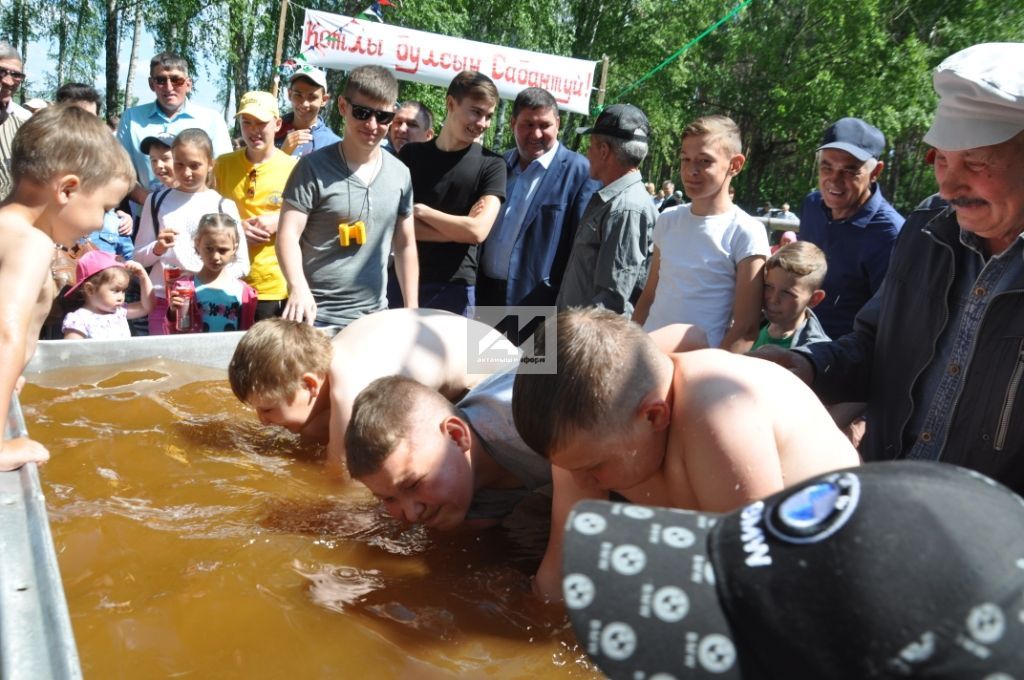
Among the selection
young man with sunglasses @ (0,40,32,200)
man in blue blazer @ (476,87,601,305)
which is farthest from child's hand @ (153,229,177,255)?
man in blue blazer @ (476,87,601,305)

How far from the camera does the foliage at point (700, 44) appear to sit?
78.3 ft

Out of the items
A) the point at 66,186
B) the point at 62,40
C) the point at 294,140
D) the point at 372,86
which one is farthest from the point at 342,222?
the point at 62,40

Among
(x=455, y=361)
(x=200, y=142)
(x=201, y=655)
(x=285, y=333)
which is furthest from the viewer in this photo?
(x=200, y=142)

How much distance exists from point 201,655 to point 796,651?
147cm

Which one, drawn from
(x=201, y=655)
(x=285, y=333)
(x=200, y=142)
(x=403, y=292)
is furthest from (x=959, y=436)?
(x=200, y=142)

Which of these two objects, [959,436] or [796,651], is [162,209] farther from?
[796,651]

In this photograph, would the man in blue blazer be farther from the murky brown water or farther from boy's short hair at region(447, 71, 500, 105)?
the murky brown water

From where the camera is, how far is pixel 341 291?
14.1 feet

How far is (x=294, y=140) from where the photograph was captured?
5.68 meters

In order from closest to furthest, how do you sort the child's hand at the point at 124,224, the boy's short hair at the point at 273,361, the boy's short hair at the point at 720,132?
the boy's short hair at the point at 273,361
the boy's short hair at the point at 720,132
the child's hand at the point at 124,224

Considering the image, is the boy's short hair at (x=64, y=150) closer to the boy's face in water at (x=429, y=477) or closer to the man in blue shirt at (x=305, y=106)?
the boy's face in water at (x=429, y=477)

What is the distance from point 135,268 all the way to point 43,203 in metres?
2.22

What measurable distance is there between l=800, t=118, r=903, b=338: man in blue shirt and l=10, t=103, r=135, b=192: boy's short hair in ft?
10.1

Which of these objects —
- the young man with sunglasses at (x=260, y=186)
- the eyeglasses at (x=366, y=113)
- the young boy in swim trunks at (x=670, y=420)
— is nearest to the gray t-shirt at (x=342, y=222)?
the eyeglasses at (x=366, y=113)
